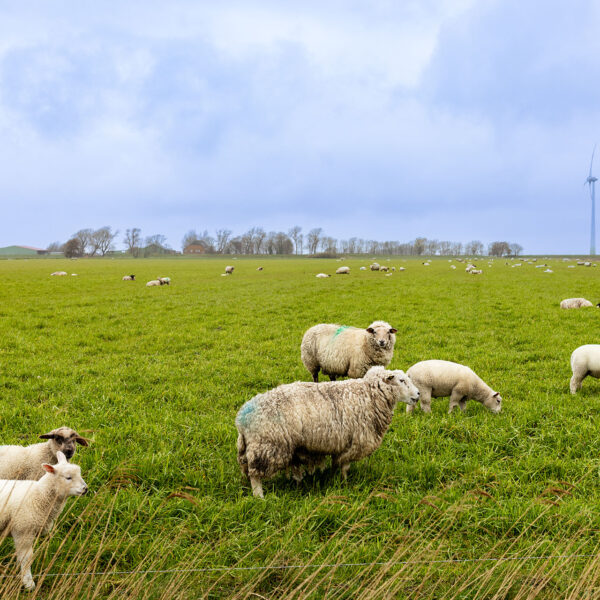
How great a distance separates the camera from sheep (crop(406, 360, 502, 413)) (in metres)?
6.86

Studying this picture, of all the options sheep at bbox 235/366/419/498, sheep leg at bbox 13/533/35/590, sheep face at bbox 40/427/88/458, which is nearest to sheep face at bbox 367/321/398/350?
sheep at bbox 235/366/419/498

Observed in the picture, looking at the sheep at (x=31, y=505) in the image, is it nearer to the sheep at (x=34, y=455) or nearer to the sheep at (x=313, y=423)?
the sheep at (x=34, y=455)

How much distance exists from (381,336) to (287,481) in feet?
13.3

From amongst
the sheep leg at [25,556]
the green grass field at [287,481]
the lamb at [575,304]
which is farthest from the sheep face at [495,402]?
the lamb at [575,304]

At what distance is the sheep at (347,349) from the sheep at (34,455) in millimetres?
5351

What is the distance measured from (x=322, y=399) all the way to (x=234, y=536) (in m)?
1.73

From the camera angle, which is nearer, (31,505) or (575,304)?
(31,505)

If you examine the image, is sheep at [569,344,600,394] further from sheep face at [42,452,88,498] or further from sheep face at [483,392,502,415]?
sheep face at [42,452,88,498]

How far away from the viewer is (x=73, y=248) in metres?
120

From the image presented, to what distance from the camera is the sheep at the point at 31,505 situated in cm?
311

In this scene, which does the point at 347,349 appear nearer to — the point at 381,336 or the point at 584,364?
the point at 381,336

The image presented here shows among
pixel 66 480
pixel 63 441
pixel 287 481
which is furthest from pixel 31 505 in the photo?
pixel 287 481

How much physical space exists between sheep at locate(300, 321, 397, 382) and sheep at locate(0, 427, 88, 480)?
535 centimetres

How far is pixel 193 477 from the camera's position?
4.63 m
